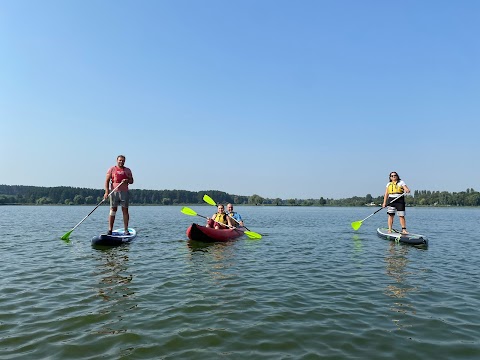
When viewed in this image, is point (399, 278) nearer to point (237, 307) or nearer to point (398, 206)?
point (237, 307)

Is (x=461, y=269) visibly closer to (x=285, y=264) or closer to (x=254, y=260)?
(x=285, y=264)

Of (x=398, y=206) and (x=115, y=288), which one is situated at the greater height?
(x=398, y=206)

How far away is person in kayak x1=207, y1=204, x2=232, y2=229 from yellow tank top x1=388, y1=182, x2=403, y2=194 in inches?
299

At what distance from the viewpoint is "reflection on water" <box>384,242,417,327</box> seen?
6.20m

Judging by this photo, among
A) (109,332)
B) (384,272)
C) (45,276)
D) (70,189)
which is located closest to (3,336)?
(109,332)

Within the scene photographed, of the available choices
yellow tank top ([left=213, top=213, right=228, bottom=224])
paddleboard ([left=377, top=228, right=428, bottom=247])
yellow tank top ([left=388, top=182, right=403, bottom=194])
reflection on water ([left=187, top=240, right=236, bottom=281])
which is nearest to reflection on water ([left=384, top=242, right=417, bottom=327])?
paddleboard ([left=377, top=228, right=428, bottom=247])

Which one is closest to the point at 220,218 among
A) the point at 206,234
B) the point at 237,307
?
the point at 206,234

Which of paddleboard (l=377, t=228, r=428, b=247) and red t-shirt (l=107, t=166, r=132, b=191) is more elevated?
red t-shirt (l=107, t=166, r=132, b=191)

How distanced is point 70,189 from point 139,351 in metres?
161

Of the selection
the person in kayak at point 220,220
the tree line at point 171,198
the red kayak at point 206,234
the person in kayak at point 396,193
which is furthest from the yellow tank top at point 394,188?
the tree line at point 171,198

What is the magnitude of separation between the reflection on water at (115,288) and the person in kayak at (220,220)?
5.50 metres

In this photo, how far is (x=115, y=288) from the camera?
737 centimetres

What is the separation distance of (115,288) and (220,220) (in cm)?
998

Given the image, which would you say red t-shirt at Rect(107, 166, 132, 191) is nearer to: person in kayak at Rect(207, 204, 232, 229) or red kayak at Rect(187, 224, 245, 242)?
red kayak at Rect(187, 224, 245, 242)
